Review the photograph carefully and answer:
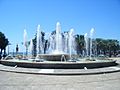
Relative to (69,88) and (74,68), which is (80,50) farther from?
(69,88)

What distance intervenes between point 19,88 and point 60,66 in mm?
8758

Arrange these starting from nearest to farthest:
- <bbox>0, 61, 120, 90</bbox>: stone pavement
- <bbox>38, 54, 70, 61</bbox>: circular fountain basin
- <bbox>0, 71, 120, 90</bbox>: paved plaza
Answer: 1. <bbox>0, 71, 120, 90</bbox>: paved plaza
2. <bbox>0, 61, 120, 90</bbox>: stone pavement
3. <bbox>38, 54, 70, 61</bbox>: circular fountain basin

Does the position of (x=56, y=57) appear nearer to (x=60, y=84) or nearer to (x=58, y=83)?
(x=58, y=83)

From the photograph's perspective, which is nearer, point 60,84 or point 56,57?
point 60,84

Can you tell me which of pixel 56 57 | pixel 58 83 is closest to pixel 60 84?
pixel 58 83

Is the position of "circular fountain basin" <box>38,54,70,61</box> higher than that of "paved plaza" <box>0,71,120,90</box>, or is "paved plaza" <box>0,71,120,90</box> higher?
"circular fountain basin" <box>38,54,70,61</box>

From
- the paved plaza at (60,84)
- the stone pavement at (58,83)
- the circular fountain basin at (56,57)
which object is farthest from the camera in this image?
the circular fountain basin at (56,57)

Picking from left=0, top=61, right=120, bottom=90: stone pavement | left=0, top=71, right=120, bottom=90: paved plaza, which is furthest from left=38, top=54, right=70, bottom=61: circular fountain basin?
left=0, top=71, right=120, bottom=90: paved plaza

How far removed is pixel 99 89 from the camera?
10.1 meters

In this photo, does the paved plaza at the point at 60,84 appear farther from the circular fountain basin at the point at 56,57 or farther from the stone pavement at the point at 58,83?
the circular fountain basin at the point at 56,57

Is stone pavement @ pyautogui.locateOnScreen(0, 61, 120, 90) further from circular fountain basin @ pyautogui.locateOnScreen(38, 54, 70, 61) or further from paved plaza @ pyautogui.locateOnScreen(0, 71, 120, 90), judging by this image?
circular fountain basin @ pyautogui.locateOnScreen(38, 54, 70, 61)

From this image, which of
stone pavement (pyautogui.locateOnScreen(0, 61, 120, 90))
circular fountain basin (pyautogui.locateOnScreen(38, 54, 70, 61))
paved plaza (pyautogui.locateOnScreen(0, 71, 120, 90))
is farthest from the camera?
circular fountain basin (pyautogui.locateOnScreen(38, 54, 70, 61))

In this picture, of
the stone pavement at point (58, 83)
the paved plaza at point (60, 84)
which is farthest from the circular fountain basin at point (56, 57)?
the paved plaza at point (60, 84)

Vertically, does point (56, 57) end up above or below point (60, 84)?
above
